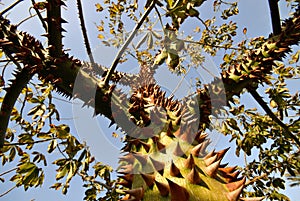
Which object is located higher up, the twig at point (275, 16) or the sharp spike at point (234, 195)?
the twig at point (275, 16)

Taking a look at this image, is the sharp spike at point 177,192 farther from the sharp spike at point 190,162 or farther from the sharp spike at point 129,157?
the sharp spike at point 129,157

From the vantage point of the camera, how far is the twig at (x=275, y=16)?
184 cm

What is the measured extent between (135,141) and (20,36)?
3.04 feet

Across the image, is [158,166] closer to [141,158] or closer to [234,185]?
[141,158]

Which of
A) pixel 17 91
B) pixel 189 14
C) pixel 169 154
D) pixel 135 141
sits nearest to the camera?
pixel 169 154

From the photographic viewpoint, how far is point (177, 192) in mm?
1188

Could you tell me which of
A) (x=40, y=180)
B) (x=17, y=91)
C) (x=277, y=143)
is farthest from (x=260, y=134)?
(x=17, y=91)

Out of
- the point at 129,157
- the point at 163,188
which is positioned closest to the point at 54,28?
the point at 129,157

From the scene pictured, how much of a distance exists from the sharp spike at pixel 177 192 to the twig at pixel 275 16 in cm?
116

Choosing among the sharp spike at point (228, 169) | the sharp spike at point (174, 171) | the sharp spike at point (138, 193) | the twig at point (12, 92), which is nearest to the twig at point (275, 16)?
the sharp spike at point (228, 169)

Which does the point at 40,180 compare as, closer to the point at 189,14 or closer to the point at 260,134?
the point at 189,14

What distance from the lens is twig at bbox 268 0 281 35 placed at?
1842mm

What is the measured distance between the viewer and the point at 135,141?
156 cm

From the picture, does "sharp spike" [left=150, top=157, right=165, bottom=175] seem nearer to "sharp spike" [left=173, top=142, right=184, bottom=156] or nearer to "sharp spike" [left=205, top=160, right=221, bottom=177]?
"sharp spike" [left=173, top=142, right=184, bottom=156]
